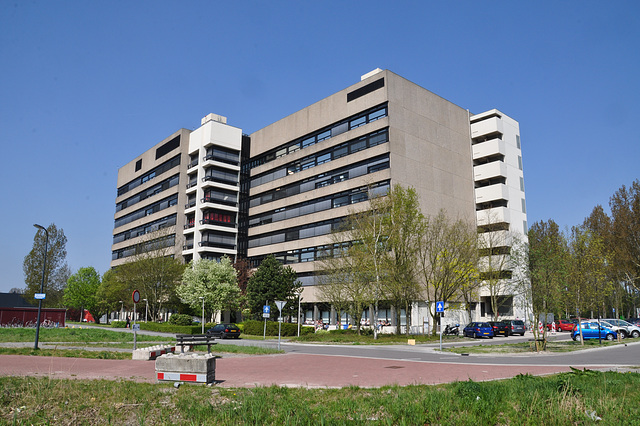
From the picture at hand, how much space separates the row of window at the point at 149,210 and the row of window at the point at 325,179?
52.5ft

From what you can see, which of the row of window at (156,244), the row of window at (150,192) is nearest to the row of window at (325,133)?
the row of window at (150,192)

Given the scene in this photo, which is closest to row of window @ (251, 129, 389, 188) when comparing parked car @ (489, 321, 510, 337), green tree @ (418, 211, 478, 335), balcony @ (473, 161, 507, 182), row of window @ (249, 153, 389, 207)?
row of window @ (249, 153, 389, 207)

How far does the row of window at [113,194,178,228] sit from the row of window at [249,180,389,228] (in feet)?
54.9

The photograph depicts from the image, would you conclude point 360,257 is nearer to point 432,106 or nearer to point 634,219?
point 432,106

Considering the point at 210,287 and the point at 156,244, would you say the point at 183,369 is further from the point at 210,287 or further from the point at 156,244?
the point at 156,244

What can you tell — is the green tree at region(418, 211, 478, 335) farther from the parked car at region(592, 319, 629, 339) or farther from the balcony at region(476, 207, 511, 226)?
the balcony at region(476, 207, 511, 226)

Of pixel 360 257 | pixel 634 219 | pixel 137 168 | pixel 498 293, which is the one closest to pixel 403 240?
pixel 360 257

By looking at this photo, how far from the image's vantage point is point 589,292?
4072cm

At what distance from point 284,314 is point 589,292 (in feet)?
96.1

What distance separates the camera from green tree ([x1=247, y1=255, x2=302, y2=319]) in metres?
51.8

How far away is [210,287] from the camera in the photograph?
200ft

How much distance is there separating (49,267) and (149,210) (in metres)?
22.1

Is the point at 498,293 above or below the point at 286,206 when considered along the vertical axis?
below

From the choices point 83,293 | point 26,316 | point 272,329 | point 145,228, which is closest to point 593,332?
point 272,329
